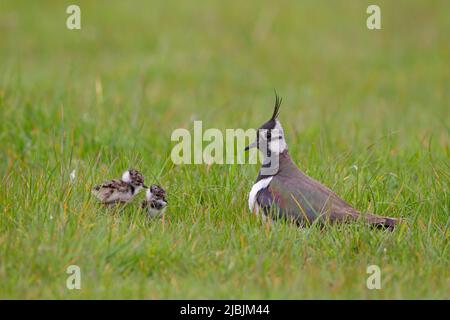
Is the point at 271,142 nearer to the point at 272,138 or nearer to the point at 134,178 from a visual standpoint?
the point at 272,138

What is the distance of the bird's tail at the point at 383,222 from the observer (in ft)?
18.7

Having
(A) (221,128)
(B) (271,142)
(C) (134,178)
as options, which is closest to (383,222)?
(B) (271,142)

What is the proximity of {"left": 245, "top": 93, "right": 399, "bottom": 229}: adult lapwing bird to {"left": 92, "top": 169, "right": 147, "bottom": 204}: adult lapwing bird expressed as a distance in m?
0.89

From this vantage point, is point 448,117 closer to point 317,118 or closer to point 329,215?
point 317,118

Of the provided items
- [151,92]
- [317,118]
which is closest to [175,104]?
[151,92]

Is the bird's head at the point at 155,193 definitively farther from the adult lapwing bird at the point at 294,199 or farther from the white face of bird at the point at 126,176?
the adult lapwing bird at the point at 294,199

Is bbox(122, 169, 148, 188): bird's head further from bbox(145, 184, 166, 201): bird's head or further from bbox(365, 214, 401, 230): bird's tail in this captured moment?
bbox(365, 214, 401, 230): bird's tail

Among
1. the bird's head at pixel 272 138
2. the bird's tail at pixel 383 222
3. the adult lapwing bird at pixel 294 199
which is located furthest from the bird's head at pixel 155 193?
the bird's tail at pixel 383 222

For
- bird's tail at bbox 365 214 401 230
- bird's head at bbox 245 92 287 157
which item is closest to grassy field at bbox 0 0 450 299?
bird's tail at bbox 365 214 401 230

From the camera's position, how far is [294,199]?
601 centimetres

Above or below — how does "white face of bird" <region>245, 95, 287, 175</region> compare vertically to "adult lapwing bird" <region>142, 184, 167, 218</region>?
above

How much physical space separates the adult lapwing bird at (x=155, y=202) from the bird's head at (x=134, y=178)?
164 mm

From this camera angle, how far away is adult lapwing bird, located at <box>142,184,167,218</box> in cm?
593

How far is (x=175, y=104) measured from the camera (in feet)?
34.3
